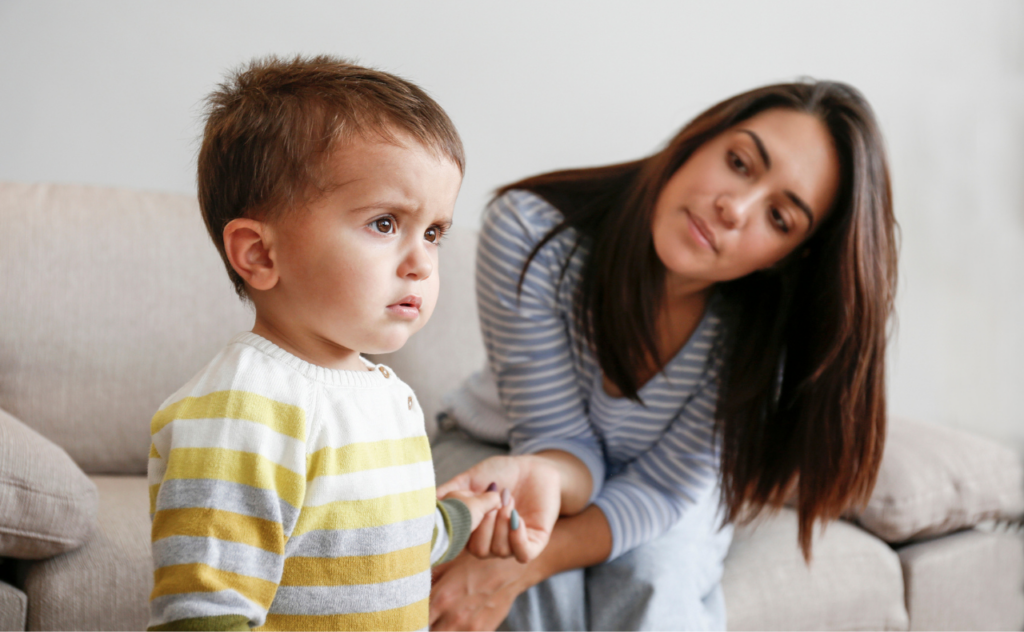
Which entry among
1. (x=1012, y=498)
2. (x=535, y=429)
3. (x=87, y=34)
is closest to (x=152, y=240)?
(x=87, y=34)

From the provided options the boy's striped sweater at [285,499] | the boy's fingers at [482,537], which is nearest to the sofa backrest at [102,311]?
the boy's fingers at [482,537]

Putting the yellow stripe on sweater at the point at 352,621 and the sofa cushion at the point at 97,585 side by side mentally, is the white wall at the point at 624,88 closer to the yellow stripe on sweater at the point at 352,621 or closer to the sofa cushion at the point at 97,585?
the sofa cushion at the point at 97,585

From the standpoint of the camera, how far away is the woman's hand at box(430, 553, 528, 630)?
93 centimetres

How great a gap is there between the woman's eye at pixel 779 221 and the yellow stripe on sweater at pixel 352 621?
29.2 inches

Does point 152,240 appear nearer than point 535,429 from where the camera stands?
No

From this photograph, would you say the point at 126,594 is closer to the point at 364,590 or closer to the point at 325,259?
the point at 364,590

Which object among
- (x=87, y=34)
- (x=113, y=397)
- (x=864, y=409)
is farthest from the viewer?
(x=87, y=34)

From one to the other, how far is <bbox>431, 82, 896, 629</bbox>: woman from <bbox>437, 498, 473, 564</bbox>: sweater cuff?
0.20 metres

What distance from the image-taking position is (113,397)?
51.1 inches

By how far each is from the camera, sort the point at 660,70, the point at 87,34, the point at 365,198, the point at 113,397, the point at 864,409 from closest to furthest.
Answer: the point at 365,198 → the point at 864,409 → the point at 113,397 → the point at 87,34 → the point at 660,70

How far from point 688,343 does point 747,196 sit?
26 centimetres

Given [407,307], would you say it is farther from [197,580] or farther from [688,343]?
[688,343]

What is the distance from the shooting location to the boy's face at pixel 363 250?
1.76 ft

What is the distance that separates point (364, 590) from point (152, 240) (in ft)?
3.43
